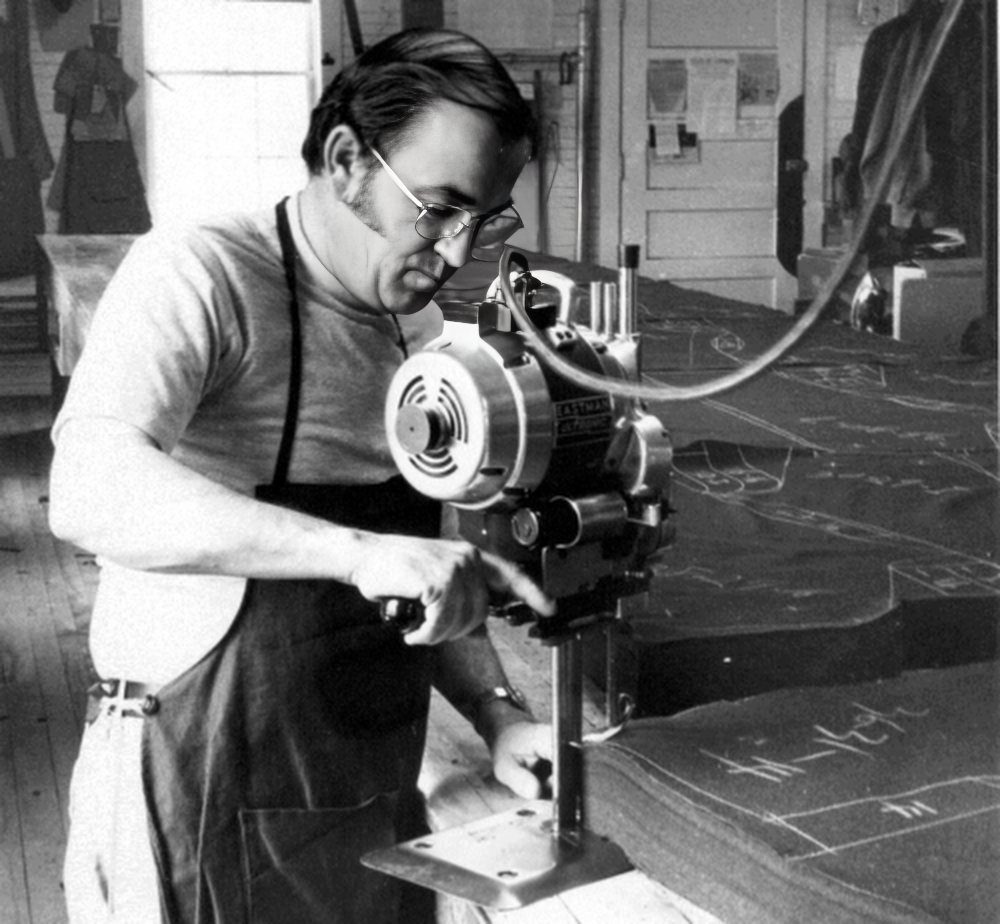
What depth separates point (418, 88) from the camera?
4.08ft

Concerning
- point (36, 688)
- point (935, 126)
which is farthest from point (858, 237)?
point (935, 126)

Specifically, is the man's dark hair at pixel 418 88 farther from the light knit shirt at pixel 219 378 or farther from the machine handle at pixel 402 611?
the machine handle at pixel 402 611

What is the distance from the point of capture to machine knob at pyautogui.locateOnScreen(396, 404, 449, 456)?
114cm

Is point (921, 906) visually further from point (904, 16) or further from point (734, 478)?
point (904, 16)

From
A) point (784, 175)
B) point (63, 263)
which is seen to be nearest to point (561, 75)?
point (784, 175)

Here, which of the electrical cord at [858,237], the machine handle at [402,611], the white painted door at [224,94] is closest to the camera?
the electrical cord at [858,237]

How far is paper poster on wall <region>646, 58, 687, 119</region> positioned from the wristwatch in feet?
25.4

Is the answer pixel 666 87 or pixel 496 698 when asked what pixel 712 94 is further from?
pixel 496 698

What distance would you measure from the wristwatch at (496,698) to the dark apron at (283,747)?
6.8 inches

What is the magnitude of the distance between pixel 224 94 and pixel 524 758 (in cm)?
748

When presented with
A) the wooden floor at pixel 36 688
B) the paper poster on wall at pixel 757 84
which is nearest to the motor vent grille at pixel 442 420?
the wooden floor at pixel 36 688

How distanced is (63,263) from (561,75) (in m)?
4.06

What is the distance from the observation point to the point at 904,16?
24.1 feet

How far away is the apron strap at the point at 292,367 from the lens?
1387mm
